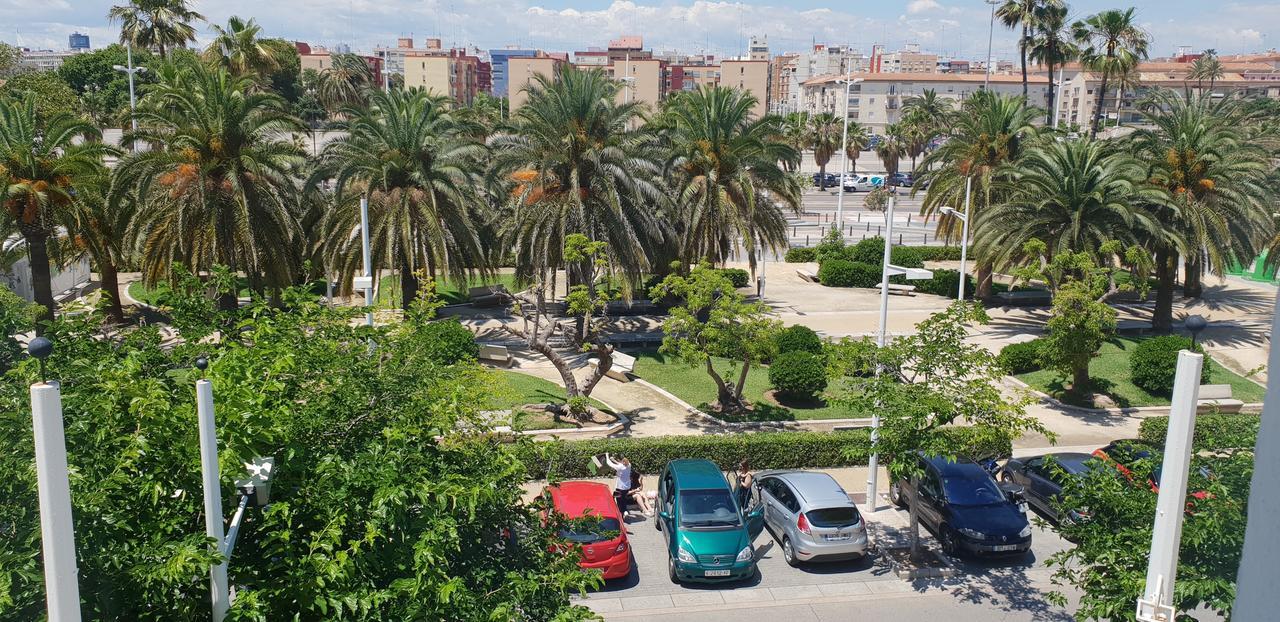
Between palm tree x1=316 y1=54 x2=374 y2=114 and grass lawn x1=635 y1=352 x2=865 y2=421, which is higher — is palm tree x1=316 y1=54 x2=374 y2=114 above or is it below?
above

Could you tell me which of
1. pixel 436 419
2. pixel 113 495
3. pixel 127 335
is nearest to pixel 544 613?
pixel 436 419

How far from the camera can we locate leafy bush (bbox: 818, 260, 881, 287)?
36.7m

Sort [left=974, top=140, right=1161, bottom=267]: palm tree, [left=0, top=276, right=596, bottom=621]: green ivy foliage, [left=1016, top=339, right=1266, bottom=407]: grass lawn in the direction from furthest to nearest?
[left=974, top=140, right=1161, bottom=267]: palm tree, [left=1016, top=339, right=1266, bottom=407]: grass lawn, [left=0, top=276, right=596, bottom=621]: green ivy foliage

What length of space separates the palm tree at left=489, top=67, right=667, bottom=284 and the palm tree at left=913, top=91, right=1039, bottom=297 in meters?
12.6

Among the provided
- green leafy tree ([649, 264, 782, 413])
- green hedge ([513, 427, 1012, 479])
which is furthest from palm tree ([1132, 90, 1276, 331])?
green leafy tree ([649, 264, 782, 413])

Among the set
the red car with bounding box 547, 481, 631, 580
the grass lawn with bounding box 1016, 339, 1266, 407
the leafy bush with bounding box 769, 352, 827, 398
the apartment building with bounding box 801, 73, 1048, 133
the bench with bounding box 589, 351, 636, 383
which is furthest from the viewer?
the apartment building with bounding box 801, 73, 1048, 133

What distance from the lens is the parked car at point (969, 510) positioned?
15.1 metres

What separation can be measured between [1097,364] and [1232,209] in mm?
6957

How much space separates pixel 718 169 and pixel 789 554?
15.1m

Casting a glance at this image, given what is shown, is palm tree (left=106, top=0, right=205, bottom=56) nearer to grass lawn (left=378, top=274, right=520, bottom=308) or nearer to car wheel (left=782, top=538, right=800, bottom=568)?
grass lawn (left=378, top=274, right=520, bottom=308)

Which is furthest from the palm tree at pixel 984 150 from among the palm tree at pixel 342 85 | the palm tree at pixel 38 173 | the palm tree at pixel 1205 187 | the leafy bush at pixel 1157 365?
the palm tree at pixel 342 85

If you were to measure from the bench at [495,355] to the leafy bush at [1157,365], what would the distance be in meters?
16.6

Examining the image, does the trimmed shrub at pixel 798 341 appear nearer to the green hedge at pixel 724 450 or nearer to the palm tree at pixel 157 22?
the green hedge at pixel 724 450

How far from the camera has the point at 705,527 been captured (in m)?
14.5
